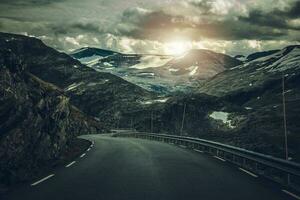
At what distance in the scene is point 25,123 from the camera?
24422 mm

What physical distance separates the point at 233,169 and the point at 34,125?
13.0 metres

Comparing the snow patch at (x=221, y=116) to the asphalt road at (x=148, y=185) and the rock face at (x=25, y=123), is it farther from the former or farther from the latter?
the asphalt road at (x=148, y=185)

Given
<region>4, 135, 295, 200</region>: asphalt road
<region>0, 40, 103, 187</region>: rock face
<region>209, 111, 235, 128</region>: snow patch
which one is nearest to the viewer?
<region>4, 135, 295, 200</region>: asphalt road

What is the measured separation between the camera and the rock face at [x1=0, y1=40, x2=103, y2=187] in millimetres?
20875

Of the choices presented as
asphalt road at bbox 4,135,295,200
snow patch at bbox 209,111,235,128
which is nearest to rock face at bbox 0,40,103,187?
asphalt road at bbox 4,135,295,200

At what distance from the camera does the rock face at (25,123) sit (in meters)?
20.9

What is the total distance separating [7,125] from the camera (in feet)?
74.2

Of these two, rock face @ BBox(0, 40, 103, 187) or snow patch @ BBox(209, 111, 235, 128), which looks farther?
snow patch @ BBox(209, 111, 235, 128)

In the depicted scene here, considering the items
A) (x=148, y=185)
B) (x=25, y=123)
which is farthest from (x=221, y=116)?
(x=148, y=185)

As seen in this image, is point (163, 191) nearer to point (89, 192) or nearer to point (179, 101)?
point (89, 192)

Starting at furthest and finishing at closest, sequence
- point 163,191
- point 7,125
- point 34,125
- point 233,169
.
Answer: point 34,125
point 7,125
point 233,169
point 163,191

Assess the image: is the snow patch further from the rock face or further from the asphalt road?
the asphalt road

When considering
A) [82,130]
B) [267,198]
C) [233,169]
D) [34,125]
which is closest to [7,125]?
[34,125]

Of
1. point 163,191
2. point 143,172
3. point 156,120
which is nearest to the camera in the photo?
point 163,191
